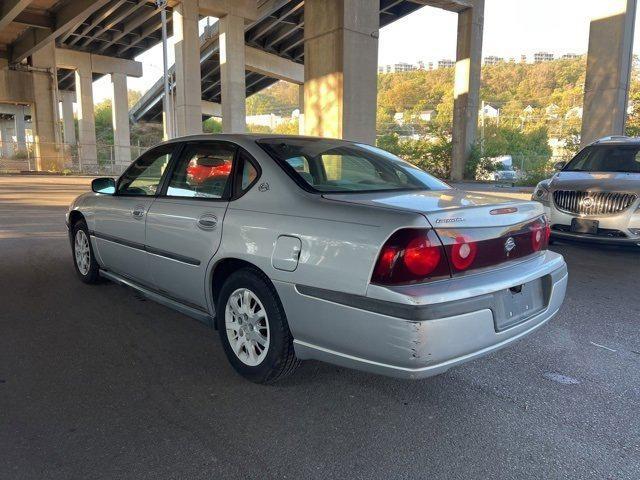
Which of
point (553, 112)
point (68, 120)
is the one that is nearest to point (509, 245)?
point (68, 120)

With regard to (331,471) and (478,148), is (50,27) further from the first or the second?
(331,471)

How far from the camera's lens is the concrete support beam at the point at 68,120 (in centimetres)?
5252

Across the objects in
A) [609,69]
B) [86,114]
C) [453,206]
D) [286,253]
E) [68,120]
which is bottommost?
[286,253]

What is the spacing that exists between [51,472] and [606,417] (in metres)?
2.87

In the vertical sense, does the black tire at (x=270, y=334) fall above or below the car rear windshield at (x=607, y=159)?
below

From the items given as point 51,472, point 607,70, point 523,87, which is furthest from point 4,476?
point 523,87

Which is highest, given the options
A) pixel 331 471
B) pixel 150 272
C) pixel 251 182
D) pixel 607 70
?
pixel 607 70

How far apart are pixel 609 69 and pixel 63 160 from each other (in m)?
34.8

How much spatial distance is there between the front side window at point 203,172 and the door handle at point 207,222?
15 centimetres

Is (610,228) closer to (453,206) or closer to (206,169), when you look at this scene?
(453,206)

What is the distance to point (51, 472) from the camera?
7.77 feet

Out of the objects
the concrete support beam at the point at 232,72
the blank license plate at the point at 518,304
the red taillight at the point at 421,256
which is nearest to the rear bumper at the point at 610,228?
the blank license plate at the point at 518,304

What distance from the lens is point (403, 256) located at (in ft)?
8.30

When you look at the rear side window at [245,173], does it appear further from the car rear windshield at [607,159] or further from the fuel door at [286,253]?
the car rear windshield at [607,159]
